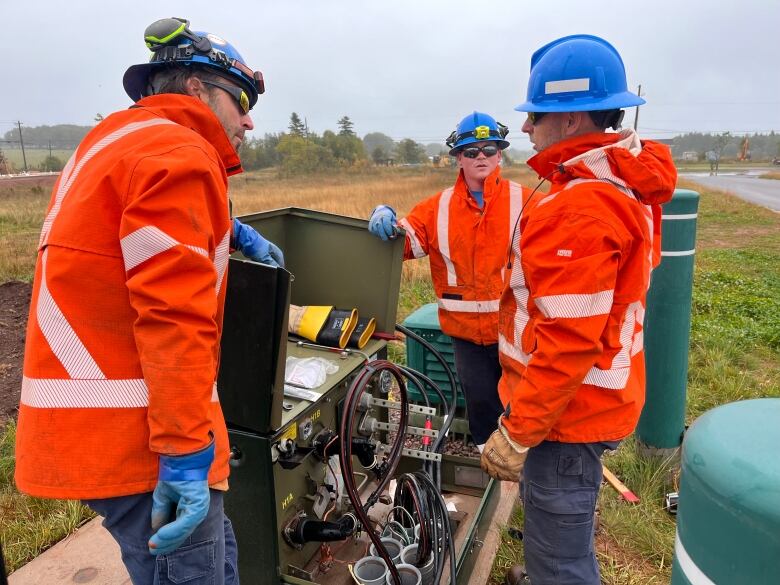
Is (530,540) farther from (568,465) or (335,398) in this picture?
(335,398)

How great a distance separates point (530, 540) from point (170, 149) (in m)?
1.57

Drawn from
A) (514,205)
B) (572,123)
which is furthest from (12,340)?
(572,123)

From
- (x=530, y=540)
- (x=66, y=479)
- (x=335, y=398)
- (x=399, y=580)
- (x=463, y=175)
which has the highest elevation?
(x=463, y=175)

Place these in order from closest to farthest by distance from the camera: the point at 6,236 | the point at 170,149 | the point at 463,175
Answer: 1. the point at 170,149
2. the point at 463,175
3. the point at 6,236

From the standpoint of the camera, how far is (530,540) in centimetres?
182

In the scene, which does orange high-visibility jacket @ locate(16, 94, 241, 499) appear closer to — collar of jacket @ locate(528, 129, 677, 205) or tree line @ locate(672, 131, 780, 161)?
collar of jacket @ locate(528, 129, 677, 205)

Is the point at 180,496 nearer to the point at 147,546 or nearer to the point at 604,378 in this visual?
the point at 147,546

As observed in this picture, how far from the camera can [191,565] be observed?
1.39m

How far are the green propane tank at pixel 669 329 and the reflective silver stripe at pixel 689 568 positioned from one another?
6.54 feet

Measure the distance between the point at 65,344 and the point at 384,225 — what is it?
4.94ft

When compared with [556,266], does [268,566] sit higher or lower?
lower

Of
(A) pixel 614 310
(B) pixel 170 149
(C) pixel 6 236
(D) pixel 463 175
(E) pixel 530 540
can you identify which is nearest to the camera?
(B) pixel 170 149

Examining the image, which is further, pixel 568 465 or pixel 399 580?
pixel 399 580

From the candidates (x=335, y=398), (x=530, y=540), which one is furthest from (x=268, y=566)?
(x=530, y=540)
